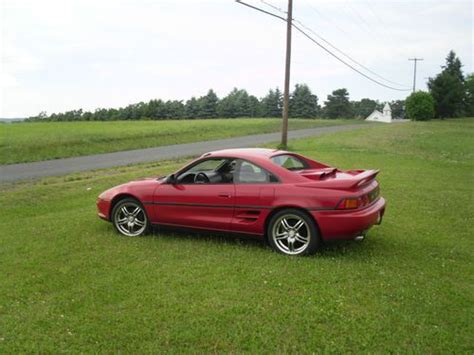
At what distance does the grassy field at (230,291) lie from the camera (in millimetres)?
4066

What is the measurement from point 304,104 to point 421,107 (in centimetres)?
2440

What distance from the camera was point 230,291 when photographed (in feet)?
16.6

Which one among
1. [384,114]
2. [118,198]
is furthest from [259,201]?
[384,114]

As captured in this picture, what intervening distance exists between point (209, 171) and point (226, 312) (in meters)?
3.05

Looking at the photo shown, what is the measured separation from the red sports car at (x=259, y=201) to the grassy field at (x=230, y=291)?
0.94 ft

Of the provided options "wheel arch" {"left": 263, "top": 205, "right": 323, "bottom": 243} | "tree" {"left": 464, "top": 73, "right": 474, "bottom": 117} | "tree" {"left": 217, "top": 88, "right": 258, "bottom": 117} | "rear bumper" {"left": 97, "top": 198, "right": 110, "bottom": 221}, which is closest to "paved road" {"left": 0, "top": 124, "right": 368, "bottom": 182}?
"rear bumper" {"left": 97, "top": 198, "right": 110, "bottom": 221}

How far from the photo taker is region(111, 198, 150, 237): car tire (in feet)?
24.5

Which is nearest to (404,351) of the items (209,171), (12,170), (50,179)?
(209,171)

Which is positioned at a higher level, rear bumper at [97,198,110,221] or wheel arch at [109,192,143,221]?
wheel arch at [109,192,143,221]

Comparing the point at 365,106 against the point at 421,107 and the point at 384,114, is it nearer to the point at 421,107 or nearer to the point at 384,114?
the point at 384,114

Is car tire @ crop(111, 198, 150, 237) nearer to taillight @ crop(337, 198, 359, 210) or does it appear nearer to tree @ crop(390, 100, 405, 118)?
taillight @ crop(337, 198, 359, 210)

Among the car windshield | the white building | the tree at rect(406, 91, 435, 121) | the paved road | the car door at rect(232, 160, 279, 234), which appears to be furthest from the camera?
the white building

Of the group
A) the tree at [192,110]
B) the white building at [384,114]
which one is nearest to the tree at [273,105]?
the tree at [192,110]

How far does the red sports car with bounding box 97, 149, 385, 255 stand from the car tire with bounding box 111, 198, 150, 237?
0.05ft
